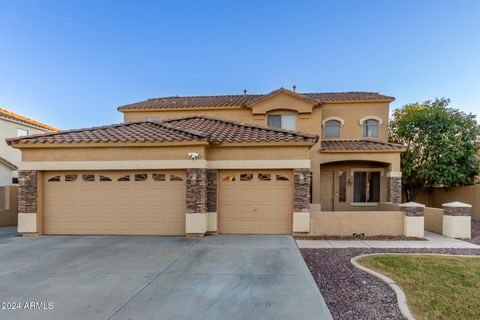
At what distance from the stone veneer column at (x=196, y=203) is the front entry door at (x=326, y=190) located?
930cm

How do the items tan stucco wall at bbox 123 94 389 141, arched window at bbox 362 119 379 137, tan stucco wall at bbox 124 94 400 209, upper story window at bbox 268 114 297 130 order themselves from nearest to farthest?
tan stucco wall at bbox 124 94 400 209 → tan stucco wall at bbox 123 94 389 141 → upper story window at bbox 268 114 297 130 → arched window at bbox 362 119 379 137

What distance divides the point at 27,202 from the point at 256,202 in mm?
8878

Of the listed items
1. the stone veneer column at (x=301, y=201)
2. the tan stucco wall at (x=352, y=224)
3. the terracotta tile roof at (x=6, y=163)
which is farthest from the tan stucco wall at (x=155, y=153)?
the terracotta tile roof at (x=6, y=163)

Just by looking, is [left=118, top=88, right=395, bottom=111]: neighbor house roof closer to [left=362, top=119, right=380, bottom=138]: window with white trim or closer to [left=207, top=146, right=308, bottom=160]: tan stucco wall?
[left=362, top=119, right=380, bottom=138]: window with white trim

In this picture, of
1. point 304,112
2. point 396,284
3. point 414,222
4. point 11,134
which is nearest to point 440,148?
point 414,222

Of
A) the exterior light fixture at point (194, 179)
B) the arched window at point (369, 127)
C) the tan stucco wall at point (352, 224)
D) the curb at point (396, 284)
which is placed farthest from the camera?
the arched window at point (369, 127)

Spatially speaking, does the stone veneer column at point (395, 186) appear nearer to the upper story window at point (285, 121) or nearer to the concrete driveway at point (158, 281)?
the upper story window at point (285, 121)

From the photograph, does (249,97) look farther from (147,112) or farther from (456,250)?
(456,250)

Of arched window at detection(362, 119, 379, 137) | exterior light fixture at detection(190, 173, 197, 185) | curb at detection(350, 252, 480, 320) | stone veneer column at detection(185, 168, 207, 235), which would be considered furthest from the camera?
arched window at detection(362, 119, 379, 137)

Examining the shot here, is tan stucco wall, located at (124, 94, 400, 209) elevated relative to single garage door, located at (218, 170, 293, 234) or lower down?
elevated

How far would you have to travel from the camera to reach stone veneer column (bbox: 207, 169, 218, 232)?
9.22m

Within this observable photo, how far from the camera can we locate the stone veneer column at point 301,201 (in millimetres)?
9102

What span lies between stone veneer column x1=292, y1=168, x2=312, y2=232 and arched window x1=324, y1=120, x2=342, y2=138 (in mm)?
8157

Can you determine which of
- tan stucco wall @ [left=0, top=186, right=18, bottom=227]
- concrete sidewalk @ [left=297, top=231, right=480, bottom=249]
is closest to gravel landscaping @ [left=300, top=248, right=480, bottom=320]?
concrete sidewalk @ [left=297, top=231, right=480, bottom=249]
